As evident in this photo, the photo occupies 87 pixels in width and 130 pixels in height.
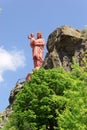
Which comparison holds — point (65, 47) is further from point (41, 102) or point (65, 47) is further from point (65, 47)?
point (41, 102)

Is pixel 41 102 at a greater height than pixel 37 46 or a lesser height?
lesser

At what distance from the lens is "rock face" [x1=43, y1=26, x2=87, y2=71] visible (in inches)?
1615

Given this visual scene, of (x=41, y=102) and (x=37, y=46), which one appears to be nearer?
(x=41, y=102)

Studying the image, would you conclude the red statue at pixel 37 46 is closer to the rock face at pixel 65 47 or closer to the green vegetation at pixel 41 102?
the rock face at pixel 65 47

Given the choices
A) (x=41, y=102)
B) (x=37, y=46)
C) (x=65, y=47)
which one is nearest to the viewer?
(x=41, y=102)

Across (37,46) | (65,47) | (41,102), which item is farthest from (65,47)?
(41,102)

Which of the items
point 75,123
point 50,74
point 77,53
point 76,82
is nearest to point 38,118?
point 50,74

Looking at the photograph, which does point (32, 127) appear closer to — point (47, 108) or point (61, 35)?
point (47, 108)

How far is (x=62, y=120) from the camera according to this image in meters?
20.6

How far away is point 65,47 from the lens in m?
42.2

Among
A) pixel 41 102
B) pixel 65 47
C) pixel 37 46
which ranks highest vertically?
pixel 37 46

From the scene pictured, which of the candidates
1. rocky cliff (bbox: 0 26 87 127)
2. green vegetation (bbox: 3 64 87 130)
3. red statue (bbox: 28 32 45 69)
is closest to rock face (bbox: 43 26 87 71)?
rocky cliff (bbox: 0 26 87 127)

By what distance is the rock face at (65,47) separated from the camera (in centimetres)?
4103

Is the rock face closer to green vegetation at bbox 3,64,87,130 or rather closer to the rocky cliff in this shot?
the rocky cliff
